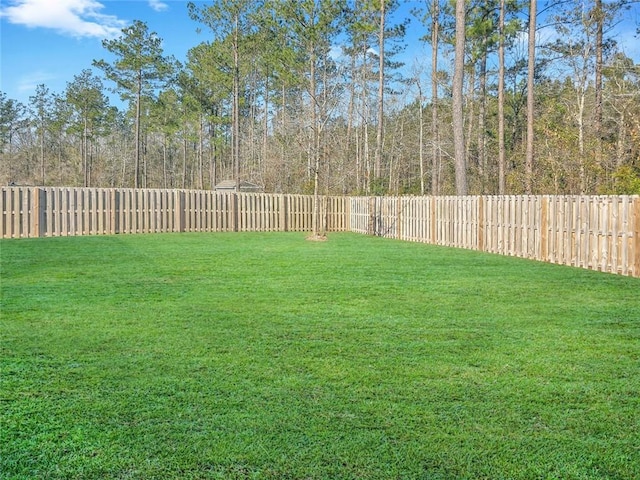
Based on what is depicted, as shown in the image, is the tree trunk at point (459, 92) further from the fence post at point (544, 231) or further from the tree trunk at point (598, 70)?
the fence post at point (544, 231)

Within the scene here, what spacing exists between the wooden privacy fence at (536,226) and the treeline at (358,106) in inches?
83.0

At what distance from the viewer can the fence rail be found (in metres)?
8.95

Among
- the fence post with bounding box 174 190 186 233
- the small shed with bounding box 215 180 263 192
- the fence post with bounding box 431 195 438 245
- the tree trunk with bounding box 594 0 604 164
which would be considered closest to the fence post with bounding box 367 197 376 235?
the fence post with bounding box 431 195 438 245

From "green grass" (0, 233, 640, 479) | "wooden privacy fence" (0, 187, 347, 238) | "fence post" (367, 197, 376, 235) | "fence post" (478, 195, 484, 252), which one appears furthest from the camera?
"fence post" (367, 197, 376, 235)

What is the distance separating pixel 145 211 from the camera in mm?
18641

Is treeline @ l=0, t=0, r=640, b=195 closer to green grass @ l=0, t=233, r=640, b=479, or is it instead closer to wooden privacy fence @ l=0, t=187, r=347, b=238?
wooden privacy fence @ l=0, t=187, r=347, b=238

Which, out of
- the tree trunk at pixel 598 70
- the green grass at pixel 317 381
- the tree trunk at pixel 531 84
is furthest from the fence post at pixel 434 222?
the green grass at pixel 317 381

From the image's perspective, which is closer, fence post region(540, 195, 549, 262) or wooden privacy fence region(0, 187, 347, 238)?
fence post region(540, 195, 549, 262)

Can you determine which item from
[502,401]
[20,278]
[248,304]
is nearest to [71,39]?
[20,278]

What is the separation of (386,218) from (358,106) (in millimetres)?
16692

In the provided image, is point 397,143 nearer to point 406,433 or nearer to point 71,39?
point 71,39

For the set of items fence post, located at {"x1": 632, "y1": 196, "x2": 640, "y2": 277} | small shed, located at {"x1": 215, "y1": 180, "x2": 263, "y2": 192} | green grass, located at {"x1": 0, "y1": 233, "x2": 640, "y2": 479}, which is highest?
small shed, located at {"x1": 215, "y1": 180, "x2": 263, "y2": 192}

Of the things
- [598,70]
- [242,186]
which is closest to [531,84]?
[598,70]

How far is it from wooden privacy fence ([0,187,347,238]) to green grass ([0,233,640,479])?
1088cm
